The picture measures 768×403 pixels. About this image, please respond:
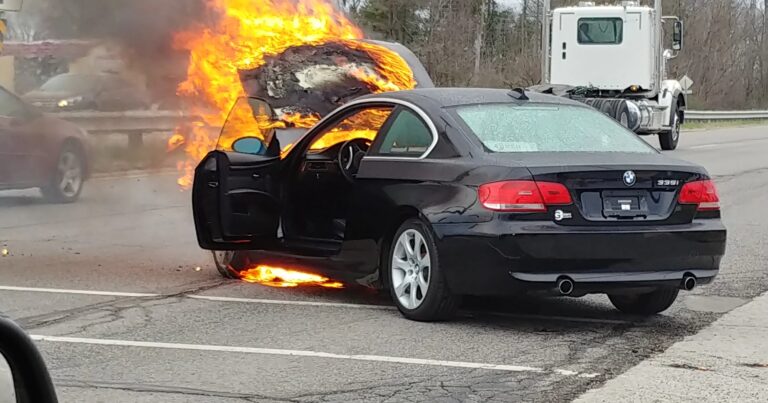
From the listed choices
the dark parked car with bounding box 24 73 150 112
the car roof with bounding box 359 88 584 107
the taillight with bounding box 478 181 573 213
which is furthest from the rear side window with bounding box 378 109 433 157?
the dark parked car with bounding box 24 73 150 112

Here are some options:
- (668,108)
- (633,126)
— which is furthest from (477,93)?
(668,108)

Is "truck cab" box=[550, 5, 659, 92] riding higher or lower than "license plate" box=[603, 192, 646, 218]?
higher

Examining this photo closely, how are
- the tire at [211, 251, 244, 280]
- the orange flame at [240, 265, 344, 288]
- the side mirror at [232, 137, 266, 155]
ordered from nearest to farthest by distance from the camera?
the side mirror at [232, 137, 266, 155]
the orange flame at [240, 265, 344, 288]
the tire at [211, 251, 244, 280]

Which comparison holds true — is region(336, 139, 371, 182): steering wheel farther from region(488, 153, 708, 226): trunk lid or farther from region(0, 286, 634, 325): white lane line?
region(488, 153, 708, 226): trunk lid

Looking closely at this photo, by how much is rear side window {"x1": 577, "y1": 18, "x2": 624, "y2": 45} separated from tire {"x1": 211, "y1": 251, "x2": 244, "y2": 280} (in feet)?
56.2

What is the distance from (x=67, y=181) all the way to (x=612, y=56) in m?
14.1

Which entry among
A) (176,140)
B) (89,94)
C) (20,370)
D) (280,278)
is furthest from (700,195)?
(89,94)

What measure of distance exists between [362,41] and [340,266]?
4.18 m

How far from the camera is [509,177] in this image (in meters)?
6.79

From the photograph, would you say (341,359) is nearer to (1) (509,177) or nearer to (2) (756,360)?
(1) (509,177)

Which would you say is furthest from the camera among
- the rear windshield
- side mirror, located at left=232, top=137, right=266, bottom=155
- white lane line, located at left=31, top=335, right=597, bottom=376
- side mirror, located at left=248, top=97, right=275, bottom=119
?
side mirror, located at left=248, top=97, right=275, bottom=119

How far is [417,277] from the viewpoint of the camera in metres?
7.24

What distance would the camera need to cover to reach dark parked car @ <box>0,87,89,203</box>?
12.8m

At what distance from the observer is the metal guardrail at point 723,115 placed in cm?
4288
